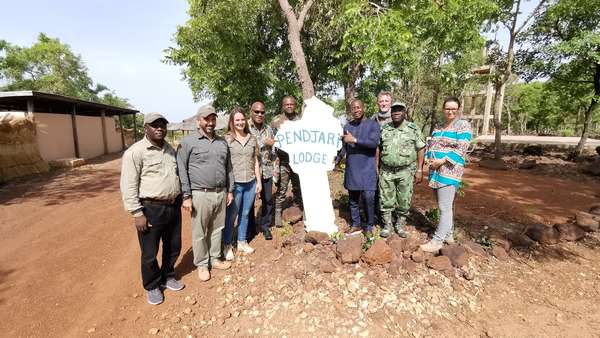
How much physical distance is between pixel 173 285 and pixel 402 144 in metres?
3.08

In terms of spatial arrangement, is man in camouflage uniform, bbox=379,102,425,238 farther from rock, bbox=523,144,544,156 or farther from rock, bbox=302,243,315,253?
rock, bbox=523,144,544,156

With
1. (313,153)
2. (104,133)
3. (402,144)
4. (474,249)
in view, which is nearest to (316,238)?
(313,153)

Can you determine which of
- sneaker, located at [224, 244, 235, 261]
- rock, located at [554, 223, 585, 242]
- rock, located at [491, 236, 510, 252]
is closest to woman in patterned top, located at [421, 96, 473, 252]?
rock, located at [491, 236, 510, 252]

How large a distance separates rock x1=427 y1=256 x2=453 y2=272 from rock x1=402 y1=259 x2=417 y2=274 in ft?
0.59

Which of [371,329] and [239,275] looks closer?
[371,329]

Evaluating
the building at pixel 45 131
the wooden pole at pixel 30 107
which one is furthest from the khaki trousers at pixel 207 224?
the wooden pole at pixel 30 107

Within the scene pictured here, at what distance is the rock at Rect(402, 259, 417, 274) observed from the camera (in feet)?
10.8

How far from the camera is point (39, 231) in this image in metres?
5.25

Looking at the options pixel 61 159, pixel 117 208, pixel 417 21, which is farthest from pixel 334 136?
pixel 61 159

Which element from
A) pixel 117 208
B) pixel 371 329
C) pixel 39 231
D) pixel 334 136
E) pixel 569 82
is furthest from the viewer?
A: pixel 569 82

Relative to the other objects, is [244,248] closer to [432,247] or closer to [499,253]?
[432,247]

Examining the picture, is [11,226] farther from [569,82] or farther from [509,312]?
[569,82]

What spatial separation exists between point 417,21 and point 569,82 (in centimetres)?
917

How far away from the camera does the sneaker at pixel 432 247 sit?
3.57 metres
